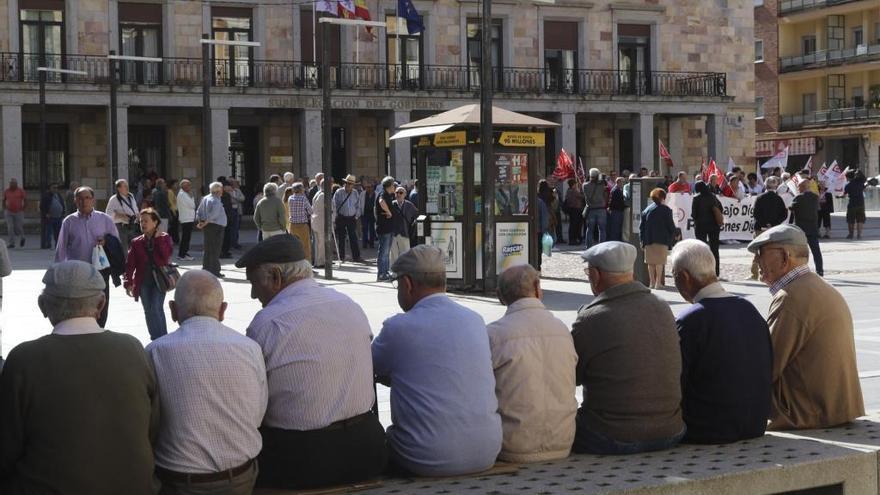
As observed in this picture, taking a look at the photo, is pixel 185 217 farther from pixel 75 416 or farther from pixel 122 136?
pixel 75 416

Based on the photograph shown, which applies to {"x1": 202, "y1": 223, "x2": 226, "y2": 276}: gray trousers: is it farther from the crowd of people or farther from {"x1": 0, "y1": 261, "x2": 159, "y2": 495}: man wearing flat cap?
{"x1": 0, "y1": 261, "x2": 159, "y2": 495}: man wearing flat cap

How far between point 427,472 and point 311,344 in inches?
33.6

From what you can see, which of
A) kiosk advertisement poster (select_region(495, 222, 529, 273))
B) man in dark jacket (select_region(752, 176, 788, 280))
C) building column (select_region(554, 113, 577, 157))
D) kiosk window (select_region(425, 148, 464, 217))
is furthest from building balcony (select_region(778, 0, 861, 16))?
kiosk window (select_region(425, 148, 464, 217))

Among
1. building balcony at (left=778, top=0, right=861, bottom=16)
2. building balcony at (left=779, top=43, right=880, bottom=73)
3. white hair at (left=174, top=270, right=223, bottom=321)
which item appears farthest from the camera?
building balcony at (left=778, top=0, right=861, bottom=16)

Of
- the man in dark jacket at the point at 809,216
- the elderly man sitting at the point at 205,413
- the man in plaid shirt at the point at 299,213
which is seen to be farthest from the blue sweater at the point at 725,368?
the man in plaid shirt at the point at 299,213

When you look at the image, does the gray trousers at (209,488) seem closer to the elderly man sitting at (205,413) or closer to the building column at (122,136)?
the elderly man sitting at (205,413)

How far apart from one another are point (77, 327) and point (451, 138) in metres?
16.4

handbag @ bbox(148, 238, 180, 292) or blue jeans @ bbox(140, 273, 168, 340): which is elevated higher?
handbag @ bbox(148, 238, 180, 292)

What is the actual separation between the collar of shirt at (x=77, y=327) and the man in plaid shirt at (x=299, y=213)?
21745 millimetres

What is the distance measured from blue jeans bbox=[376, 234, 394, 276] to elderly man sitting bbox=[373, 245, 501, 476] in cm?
1761

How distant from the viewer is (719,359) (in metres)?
7.46

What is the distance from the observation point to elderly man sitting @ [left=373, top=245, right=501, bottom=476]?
681cm

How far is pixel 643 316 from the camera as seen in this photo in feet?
23.8

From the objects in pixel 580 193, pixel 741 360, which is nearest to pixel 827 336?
pixel 741 360
